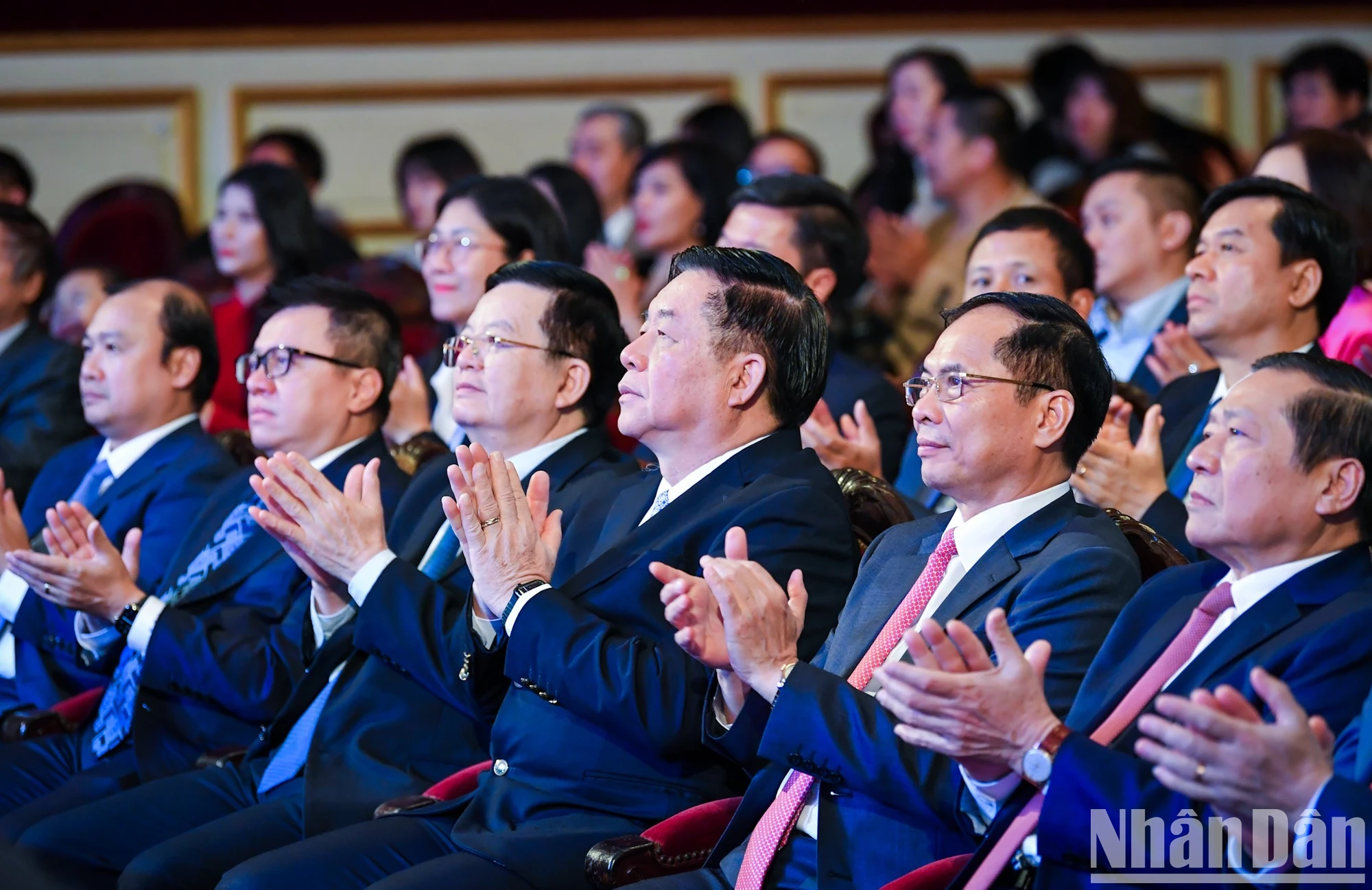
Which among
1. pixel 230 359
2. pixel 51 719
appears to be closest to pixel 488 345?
pixel 51 719

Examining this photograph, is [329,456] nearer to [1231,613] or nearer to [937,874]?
[937,874]

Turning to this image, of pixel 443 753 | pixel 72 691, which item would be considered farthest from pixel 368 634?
pixel 72 691

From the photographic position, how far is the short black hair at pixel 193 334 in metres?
3.52

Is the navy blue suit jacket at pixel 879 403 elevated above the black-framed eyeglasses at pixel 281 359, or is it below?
below

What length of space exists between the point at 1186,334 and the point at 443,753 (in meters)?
1.70

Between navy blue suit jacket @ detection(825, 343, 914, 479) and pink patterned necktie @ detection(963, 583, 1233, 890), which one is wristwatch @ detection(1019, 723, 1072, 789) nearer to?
pink patterned necktie @ detection(963, 583, 1233, 890)

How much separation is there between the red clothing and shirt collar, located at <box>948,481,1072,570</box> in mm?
2480

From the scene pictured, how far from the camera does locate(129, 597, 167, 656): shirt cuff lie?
292cm

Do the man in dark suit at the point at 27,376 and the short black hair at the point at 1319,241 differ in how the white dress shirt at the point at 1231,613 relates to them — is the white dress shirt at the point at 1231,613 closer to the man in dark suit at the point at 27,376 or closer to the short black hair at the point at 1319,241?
the short black hair at the point at 1319,241

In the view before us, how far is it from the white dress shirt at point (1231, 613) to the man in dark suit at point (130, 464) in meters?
1.93

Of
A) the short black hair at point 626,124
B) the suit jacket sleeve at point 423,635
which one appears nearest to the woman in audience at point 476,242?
the suit jacket sleeve at point 423,635

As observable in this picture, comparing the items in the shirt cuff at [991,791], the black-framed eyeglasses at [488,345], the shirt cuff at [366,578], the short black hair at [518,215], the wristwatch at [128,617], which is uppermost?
the short black hair at [518,215]

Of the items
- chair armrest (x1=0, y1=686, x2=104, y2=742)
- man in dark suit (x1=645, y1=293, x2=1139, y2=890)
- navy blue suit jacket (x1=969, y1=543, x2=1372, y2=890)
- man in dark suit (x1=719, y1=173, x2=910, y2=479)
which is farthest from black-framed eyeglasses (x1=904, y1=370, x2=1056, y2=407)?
chair armrest (x1=0, y1=686, x2=104, y2=742)

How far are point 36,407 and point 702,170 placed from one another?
1.92m
